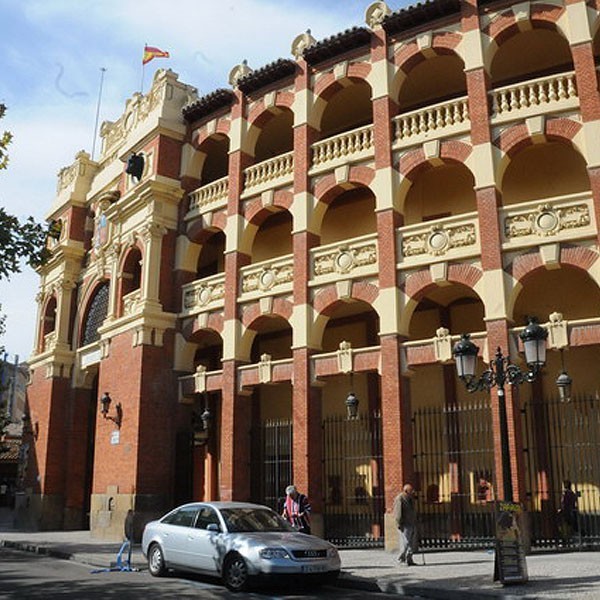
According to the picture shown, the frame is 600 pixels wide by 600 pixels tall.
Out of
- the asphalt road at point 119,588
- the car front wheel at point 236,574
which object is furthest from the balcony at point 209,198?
the car front wheel at point 236,574

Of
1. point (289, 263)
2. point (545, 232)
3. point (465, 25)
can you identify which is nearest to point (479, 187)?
point (545, 232)

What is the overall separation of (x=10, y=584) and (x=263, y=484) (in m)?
11.0

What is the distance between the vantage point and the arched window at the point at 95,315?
27.1 meters

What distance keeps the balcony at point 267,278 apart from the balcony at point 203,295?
99 cm

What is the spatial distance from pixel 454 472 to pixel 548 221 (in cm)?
750

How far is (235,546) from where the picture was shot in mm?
11461

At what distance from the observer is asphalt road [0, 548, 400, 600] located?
10.8 metres

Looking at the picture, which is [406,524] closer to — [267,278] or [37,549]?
[267,278]

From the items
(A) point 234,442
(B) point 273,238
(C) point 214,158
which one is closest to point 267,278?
(B) point 273,238

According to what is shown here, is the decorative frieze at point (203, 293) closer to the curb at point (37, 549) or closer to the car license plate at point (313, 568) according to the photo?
the curb at point (37, 549)

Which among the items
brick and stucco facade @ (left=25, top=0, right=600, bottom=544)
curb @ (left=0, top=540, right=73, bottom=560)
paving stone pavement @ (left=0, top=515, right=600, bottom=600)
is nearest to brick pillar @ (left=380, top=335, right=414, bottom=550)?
brick and stucco facade @ (left=25, top=0, right=600, bottom=544)

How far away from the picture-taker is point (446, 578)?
38.9 feet

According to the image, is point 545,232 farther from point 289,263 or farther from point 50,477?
point 50,477

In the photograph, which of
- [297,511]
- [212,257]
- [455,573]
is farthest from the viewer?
[212,257]
